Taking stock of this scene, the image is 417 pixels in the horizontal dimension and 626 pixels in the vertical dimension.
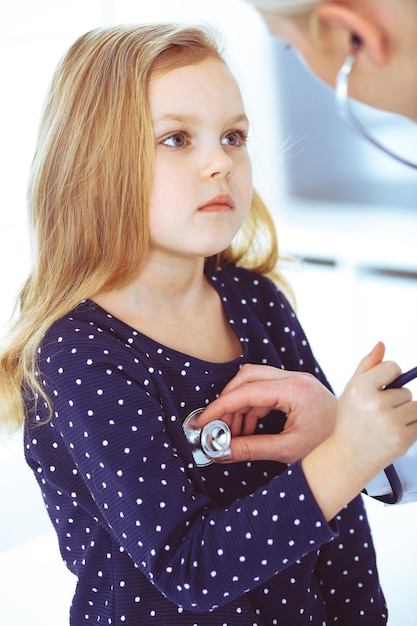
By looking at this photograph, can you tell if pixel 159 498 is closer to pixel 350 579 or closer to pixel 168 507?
pixel 168 507

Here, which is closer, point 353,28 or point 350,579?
point 353,28

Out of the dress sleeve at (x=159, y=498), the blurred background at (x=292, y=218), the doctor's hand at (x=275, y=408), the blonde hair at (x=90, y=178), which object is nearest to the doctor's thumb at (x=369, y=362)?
the dress sleeve at (x=159, y=498)

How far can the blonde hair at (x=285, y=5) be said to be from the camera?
62 cm

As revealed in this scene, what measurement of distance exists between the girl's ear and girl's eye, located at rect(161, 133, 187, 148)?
0.44 metres

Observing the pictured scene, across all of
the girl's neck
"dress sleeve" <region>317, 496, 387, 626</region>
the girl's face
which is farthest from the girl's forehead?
"dress sleeve" <region>317, 496, 387, 626</region>

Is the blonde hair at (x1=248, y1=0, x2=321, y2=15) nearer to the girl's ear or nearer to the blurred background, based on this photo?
the girl's ear

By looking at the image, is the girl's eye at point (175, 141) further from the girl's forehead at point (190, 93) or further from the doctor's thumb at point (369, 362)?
the doctor's thumb at point (369, 362)

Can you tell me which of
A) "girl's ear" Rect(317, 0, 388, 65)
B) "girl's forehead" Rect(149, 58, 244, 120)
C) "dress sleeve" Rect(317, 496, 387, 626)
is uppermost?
"girl's forehead" Rect(149, 58, 244, 120)

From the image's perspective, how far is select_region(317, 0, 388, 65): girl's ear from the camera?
0.62m

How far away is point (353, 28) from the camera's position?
0.62 meters

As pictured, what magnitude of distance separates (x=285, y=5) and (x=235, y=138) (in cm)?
53

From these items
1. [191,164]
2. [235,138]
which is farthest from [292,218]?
[191,164]

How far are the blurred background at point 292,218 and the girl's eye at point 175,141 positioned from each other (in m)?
0.27

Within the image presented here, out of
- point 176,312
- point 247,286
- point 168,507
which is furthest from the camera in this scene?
point 247,286
